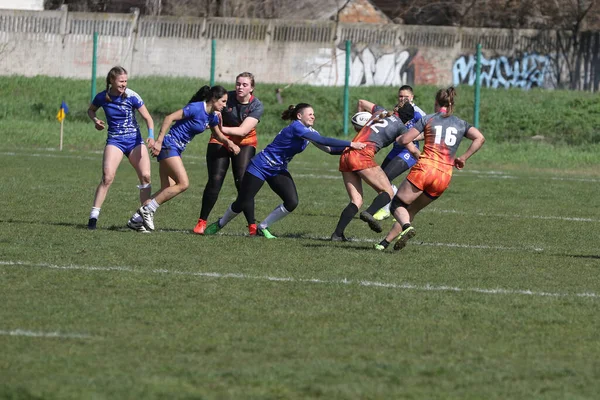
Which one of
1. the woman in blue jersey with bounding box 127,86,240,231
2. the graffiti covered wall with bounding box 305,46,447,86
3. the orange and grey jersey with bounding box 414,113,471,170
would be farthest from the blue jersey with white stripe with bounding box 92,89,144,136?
the graffiti covered wall with bounding box 305,46,447,86

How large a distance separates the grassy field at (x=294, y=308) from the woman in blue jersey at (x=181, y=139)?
1.05ft

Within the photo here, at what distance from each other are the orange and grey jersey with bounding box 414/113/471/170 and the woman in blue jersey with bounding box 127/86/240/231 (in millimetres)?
2394

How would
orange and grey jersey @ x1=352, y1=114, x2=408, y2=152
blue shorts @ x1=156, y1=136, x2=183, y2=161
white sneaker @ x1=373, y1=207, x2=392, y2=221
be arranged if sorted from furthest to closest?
white sneaker @ x1=373, y1=207, x2=392, y2=221, orange and grey jersey @ x1=352, y1=114, x2=408, y2=152, blue shorts @ x1=156, y1=136, x2=183, y2=161

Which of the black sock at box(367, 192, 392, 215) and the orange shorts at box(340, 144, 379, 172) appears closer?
the orange shorts at box(340, 144, 379, 172)

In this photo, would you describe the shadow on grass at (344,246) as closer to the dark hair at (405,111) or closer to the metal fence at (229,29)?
the dark hair at (405,111)

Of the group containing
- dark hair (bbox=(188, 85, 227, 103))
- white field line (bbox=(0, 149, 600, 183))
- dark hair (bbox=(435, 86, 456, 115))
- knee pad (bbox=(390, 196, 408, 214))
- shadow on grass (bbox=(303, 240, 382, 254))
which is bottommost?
white field line (bbox=(0, 149, 600, 183))

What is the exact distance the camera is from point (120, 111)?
13.0 meters

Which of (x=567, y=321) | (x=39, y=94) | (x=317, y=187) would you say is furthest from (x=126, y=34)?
(x=567, y=321)

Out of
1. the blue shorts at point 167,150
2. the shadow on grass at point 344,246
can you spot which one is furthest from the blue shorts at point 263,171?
the shadow on grass at point 344,246

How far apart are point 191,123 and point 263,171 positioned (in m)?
0.99

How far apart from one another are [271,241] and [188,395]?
21.4 ft

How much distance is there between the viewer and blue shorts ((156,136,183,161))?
13023mm

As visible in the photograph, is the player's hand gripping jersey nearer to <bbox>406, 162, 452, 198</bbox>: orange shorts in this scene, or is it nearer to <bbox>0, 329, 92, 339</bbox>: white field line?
<bbox>406, 162, 452, 198</bbox>: orange shorts

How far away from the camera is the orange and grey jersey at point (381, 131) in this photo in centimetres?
1345
